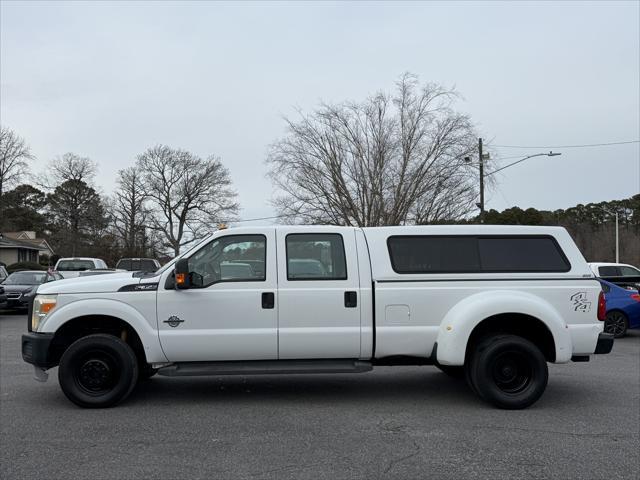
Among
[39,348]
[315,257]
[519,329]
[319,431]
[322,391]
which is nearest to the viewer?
[319,431]

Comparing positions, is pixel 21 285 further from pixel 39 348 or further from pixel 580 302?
pixel 580 302

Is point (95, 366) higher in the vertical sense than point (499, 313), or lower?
lower

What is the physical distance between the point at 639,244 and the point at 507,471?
67478 mm

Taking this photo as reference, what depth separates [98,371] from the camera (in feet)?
21.1

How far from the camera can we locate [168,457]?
16.0ft

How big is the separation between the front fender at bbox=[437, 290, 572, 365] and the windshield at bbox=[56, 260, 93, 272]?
68.8 feet

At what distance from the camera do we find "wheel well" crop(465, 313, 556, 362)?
6680 millimetres

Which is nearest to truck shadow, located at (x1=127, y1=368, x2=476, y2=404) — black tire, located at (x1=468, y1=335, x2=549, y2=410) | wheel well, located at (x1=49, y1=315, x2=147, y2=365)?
black tire, located at (x1=468, y1=335, x2=549, y2=410)

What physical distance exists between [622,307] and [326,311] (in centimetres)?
925

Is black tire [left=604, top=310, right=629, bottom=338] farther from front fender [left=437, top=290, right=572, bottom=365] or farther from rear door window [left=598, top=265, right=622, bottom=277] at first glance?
front fender [left=437, top=290, right=572, bottom=365]

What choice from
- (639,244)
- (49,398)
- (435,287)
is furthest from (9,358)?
(639,244)

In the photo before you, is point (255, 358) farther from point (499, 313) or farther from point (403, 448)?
point (499, 313)

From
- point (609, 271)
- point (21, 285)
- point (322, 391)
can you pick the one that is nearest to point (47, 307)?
point (322, 391)

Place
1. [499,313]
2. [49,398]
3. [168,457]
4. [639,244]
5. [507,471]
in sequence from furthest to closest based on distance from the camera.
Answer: [639,244] → [49,398] → [499,313] → [168,457] → [507,471]
